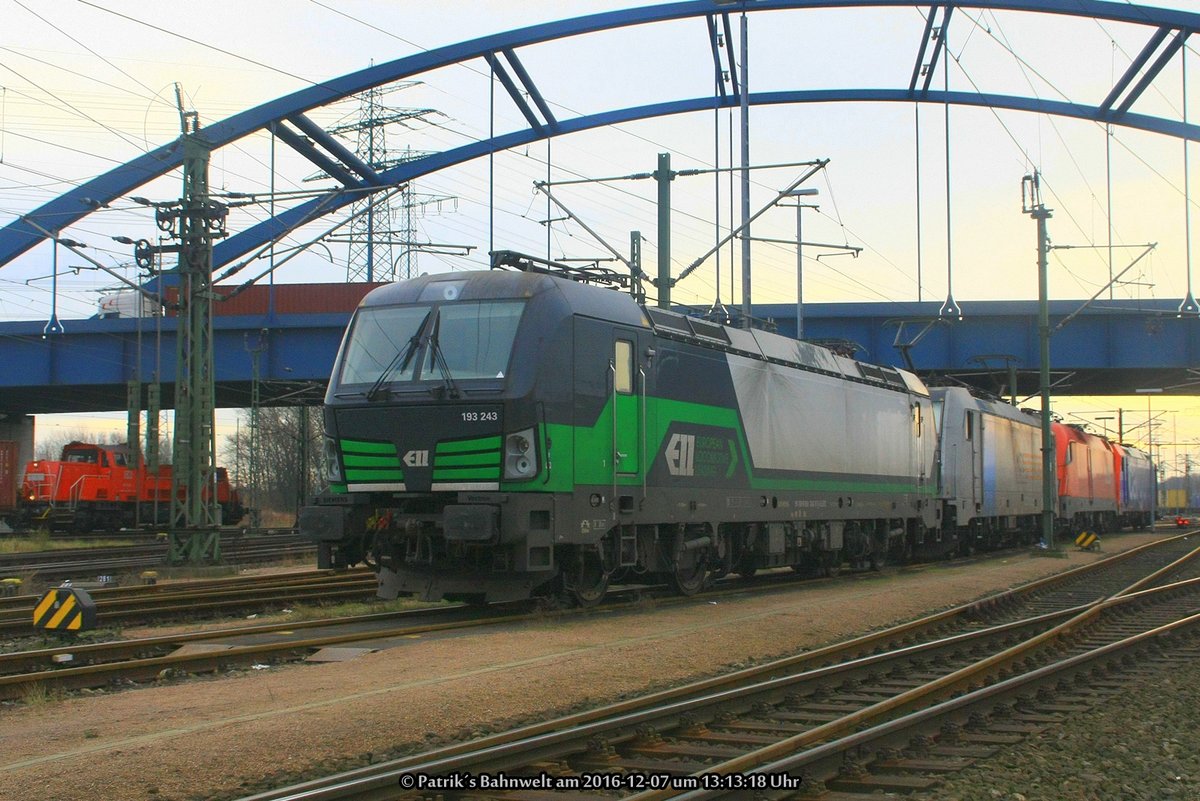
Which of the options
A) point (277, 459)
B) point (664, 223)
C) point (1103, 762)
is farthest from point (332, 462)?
point (277, 459)

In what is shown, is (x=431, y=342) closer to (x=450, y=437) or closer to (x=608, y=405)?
(x=450, y=437)

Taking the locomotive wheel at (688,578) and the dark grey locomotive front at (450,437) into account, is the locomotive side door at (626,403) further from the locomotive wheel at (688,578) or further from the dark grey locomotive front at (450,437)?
the locomotive wheel at (688,578)

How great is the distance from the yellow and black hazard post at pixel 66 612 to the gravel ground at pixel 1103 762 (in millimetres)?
8739

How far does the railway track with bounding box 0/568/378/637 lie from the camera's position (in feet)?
45.2

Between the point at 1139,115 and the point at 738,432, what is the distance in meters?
24.9

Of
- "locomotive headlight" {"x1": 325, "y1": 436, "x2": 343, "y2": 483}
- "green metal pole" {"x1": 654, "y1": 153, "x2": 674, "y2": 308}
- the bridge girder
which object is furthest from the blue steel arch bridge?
"locomotive headlight" {"x1": 325, "y1": 436, "x2": 343, "y2": 483}

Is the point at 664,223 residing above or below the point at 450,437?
above

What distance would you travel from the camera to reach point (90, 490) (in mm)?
42344

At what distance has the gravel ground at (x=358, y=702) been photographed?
6527 mm

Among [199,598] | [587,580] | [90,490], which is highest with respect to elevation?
[90,490]

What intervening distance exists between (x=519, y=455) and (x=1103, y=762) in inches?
260

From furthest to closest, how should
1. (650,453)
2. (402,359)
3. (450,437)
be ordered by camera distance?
(650,453) < (402,359) < (450,437)

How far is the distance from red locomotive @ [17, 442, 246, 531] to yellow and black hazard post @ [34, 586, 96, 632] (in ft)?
99.4

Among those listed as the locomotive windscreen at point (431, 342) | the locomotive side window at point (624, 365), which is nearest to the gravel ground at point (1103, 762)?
the locomotive side window at point (624, 365)
